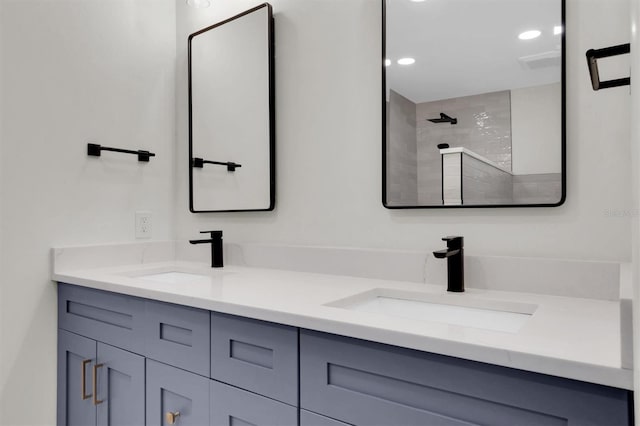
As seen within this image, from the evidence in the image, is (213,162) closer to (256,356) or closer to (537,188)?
(256,356)

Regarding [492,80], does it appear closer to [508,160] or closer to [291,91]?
[508,160]

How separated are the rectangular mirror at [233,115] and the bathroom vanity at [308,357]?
0.38 meters

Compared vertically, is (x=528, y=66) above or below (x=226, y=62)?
below

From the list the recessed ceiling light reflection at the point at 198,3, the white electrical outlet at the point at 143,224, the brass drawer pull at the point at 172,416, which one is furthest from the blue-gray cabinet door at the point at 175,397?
the recessed ceiling light reflection at the point at 198,3

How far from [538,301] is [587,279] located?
0.50 feet

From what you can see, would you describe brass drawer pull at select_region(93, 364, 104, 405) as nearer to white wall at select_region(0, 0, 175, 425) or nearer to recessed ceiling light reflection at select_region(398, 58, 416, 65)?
white wall at select_region(0, 0, 175, 425)

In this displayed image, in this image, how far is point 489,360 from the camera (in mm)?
666

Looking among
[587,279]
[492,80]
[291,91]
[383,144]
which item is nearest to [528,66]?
[492,80]

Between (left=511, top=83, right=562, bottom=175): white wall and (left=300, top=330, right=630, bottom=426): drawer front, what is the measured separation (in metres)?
0.67

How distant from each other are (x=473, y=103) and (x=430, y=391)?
2.78ft

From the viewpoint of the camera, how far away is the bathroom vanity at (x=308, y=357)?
2.13ft

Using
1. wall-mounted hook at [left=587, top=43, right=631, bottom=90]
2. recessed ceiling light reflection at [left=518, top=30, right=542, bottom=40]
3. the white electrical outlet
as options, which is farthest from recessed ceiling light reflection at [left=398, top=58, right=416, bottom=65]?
the white electrical outlet

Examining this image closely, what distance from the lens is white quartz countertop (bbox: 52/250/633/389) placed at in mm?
629

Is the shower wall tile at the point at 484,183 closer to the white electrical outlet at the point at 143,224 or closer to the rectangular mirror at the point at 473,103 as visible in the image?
the rectangular mirror at the point at 473,103
